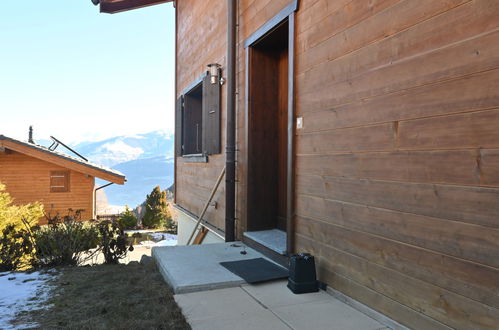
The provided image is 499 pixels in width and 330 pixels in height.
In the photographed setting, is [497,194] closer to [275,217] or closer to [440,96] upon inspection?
[440,96]

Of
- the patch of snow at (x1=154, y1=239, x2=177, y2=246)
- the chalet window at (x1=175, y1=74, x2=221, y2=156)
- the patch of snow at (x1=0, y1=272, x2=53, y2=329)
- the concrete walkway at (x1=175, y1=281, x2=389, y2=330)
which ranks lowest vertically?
the patch of snow at (x1=154, y1=239, x2=177, y2=246)

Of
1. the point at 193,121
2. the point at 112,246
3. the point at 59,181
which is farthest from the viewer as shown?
the point at 59,181

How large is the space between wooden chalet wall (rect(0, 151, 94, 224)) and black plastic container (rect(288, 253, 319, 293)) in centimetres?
1090

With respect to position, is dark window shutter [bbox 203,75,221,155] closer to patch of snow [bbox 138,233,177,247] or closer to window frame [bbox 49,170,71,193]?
patch of snow [bbox 138,233,177,247]

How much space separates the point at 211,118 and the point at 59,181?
9537 mm

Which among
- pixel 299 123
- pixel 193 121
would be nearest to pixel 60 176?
pixel 193 121

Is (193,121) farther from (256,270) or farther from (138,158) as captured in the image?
(138,158)

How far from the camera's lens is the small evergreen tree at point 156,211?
1542 centimetres

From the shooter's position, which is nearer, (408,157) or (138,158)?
(408,157)

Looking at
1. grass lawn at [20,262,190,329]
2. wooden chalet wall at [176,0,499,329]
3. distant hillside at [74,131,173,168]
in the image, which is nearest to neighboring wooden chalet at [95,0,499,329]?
wooden chalet wall at [176,0,499,329]

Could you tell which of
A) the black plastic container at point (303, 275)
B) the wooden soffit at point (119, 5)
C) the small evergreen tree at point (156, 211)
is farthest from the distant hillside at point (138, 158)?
the black plastic container at point (303, 275)

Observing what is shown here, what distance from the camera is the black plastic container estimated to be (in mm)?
2441

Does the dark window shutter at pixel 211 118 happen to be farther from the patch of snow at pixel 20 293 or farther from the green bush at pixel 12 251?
the patch of snow at pixel 20 293

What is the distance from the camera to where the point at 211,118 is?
5059 mm
